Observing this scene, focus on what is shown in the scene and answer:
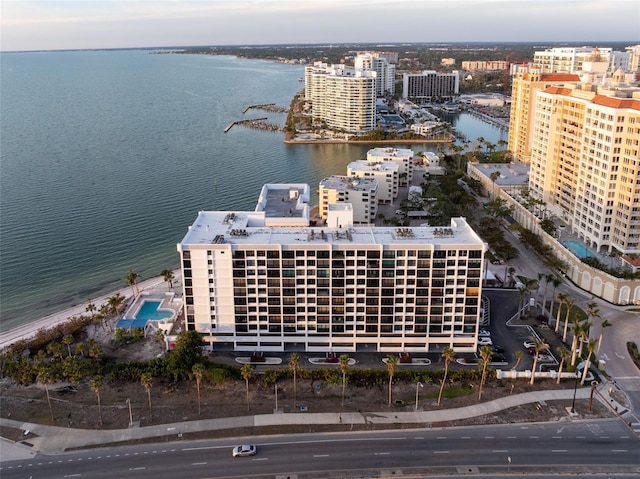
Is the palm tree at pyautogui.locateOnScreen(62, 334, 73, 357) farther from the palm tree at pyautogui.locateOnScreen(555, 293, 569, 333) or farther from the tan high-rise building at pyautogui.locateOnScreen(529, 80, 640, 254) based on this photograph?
the tan high-rise building at pyautogui.locateOnScreen(529, 80, 640, 254)

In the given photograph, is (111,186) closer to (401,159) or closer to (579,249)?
(401,159)

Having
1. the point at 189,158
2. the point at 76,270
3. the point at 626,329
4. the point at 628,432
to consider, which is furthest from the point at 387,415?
the point at 189,158

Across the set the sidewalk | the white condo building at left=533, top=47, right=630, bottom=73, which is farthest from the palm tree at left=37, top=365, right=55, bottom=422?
the white condo building at left=533, top=47, right=630, bottom=73

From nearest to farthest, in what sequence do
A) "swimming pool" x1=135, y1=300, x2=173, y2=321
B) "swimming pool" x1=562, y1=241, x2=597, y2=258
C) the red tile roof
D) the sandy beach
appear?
1. the sandy beach
2. "swimming pool" x1=135, y1=300, x2=173, y2=321
3. "swimming pool" x1=562, y1=241, x2=597, y2=258
4. the red tile roof

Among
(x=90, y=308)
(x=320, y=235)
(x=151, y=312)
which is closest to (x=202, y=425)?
(x=320, y=235)

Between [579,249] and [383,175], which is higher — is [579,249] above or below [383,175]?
below

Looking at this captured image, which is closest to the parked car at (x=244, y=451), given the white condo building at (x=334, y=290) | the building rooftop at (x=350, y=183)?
the white condo building at (x=334, y=290)
